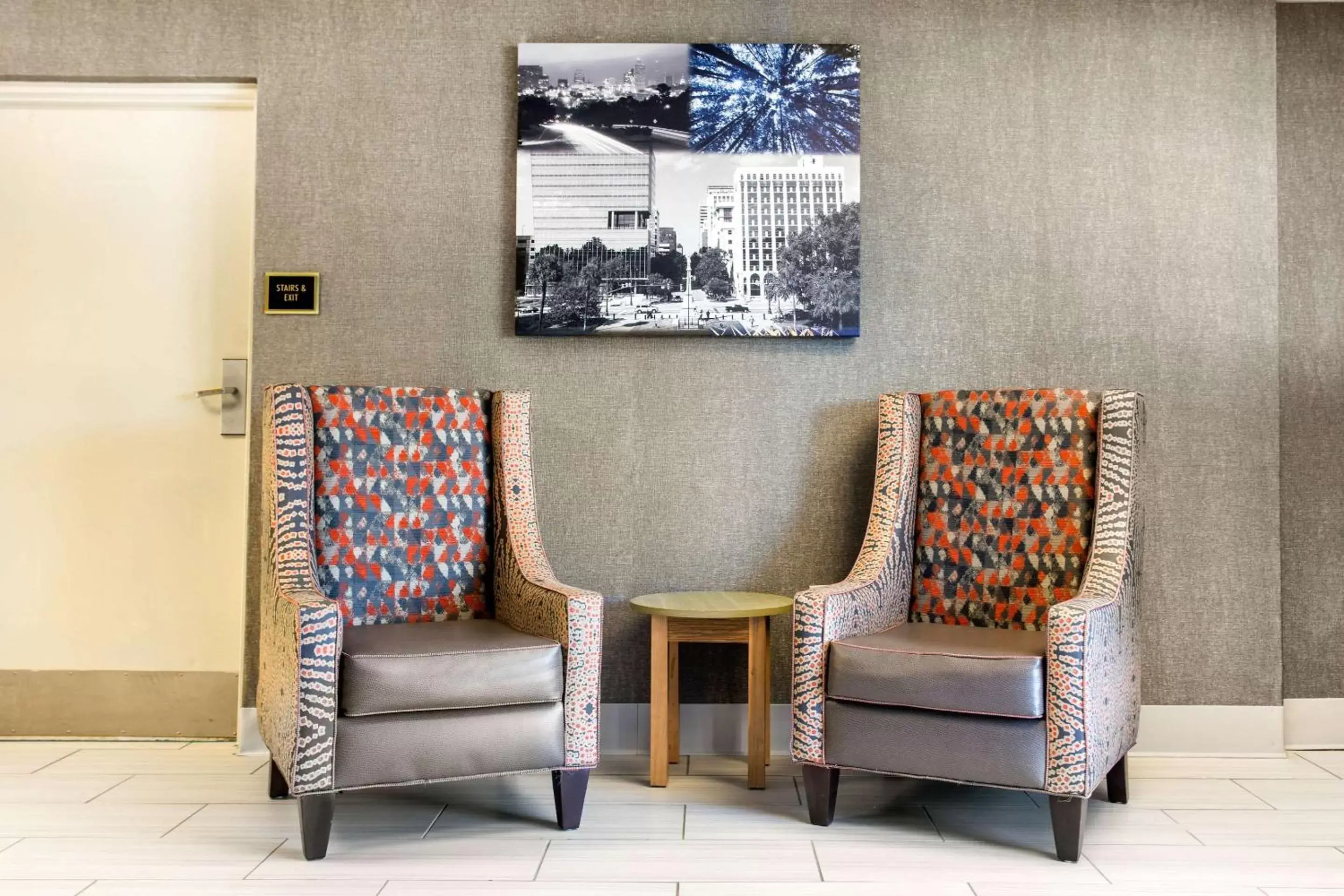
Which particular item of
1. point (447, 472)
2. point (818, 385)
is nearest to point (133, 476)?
point (447, 472)

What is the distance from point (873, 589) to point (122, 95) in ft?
9.11

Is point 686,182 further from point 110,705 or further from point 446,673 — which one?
point 110,705

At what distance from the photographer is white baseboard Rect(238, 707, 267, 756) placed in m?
2.87

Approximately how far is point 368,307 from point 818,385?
55.5 inches

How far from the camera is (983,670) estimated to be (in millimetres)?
2088

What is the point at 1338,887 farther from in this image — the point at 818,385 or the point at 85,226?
the point at 85,226

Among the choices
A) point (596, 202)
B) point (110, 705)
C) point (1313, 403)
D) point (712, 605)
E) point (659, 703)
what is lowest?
point (110, 705)

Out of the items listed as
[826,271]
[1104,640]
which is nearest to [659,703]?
[1104,640]

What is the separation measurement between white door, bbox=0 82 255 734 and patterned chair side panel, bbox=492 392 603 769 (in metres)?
0.98

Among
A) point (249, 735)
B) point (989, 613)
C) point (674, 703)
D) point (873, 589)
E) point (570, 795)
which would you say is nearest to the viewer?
point (570, 795)

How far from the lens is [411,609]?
2.56 meters

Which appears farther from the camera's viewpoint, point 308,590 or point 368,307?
point 368,307

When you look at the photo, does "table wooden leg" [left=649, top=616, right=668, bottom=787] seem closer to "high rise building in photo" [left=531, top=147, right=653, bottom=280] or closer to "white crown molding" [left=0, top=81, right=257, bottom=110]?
"high rise building in photo" [left=531, top=147, right=653, bottom=280]

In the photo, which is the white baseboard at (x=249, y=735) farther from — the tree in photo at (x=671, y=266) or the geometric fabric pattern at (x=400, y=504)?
the tree in photo at (x=671, y=266)
